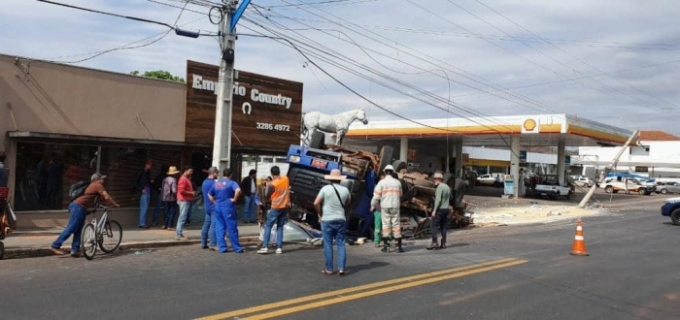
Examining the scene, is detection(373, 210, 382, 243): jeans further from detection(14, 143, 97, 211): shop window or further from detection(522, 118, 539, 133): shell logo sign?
detection(522, 118, 539, 133): shell logo sign

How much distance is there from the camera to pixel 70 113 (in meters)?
13.5

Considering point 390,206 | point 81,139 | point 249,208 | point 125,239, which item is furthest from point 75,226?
point 249,208

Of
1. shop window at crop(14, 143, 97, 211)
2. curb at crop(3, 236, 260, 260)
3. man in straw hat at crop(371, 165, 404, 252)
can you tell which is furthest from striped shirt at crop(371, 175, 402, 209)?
shop window at crop(14, 143, 97, 211)

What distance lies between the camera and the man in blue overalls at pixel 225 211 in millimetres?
11031

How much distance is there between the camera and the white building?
69.2 meters

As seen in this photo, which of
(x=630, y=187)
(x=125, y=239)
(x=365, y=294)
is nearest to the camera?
(x=365, y=294)

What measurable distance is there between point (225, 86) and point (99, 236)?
4.62 meters

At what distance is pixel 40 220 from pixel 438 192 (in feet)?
30.1

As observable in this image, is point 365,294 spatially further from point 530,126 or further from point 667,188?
point 667,188

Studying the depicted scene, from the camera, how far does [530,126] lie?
33219mm

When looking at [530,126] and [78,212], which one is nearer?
[78,212]

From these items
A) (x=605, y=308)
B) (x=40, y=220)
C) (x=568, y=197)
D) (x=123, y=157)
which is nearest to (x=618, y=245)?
(x=605, y=308)

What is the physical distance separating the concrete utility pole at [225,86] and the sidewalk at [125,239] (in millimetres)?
1927

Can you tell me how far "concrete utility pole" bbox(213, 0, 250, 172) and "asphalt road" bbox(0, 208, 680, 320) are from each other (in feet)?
7.77
